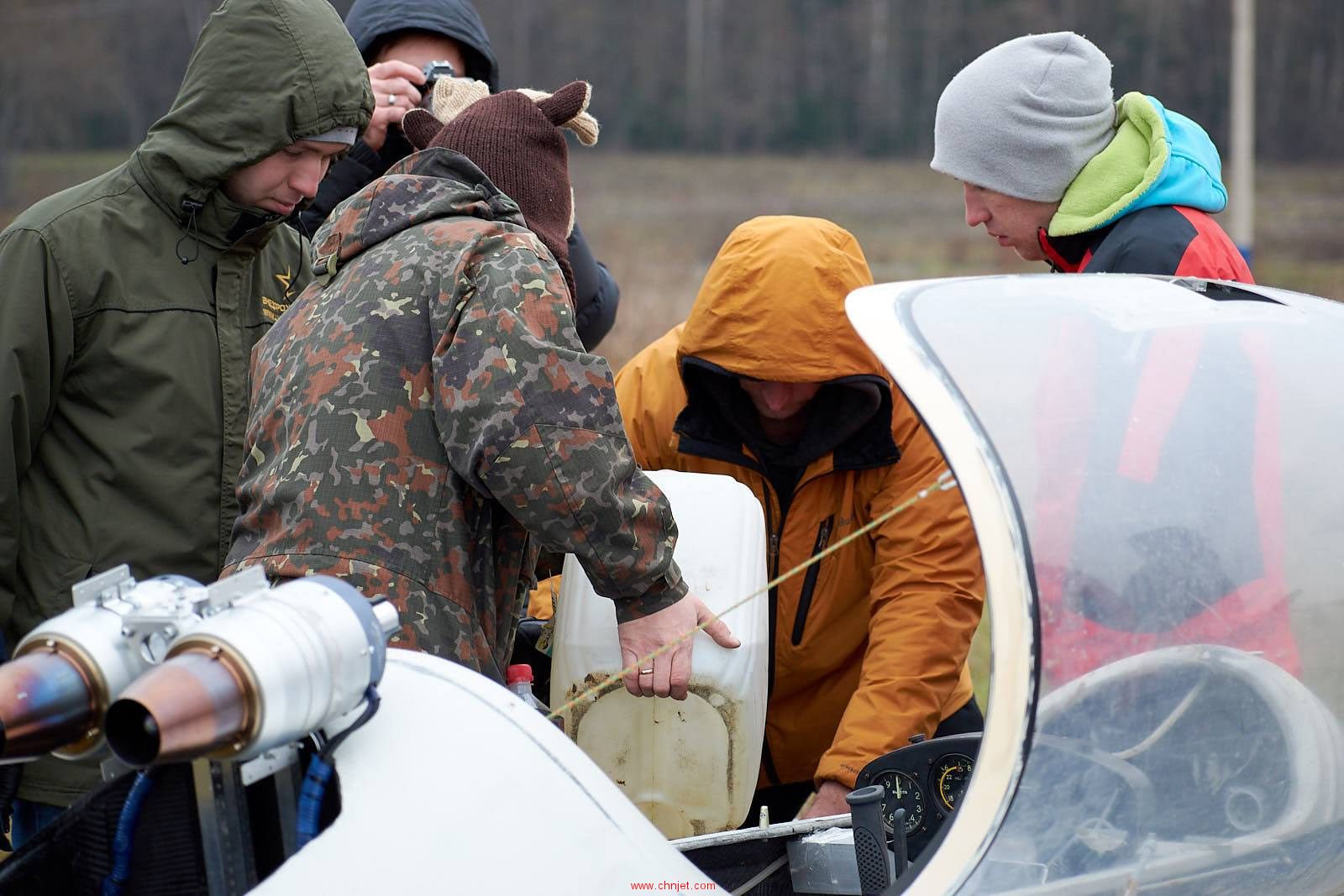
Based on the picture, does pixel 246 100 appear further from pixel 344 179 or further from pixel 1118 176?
pixel 1118 176

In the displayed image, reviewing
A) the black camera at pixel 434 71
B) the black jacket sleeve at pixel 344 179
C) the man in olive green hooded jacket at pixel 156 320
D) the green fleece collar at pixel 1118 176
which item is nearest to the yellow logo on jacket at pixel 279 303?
the man in olive green hooded jacket at pixel 156 320

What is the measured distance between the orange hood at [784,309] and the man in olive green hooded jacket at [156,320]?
876 millimetres

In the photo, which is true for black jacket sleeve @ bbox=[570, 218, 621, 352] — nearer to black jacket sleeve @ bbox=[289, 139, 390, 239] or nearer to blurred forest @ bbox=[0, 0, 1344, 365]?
black jacket sleeve @ bbox=[289, 139, 390, 239]

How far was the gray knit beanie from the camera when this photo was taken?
290 centimetres

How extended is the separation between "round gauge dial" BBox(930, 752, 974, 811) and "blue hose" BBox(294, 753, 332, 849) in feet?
3.89

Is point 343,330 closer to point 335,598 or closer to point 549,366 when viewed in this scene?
point 549,366

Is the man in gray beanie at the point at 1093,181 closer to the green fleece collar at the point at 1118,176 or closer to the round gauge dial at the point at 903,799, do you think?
the green fleece collar at the point at 1118,176

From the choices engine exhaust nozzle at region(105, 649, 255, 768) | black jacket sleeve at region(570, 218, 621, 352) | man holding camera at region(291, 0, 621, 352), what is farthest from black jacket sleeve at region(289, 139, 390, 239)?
engine exhaust nozzle at region(105, 649, 255, 768)

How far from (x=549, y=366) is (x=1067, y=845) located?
1.02 m

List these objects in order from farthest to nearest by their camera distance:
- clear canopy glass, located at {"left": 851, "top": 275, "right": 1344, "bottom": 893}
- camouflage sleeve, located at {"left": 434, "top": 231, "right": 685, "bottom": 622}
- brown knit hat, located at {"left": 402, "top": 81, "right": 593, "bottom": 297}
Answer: brown knit hat, located at {"left": 402, "top": 81, "right": 593, "bottom": 297}
camouflage sleeve, located at {"left": 434, "top": 231, "right": 685, "bottom": 622}
clear canopy glass, located at {"left": 851, "top": 275, "right": 1344, "bottom": 893}

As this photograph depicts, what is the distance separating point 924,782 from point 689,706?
48 cm

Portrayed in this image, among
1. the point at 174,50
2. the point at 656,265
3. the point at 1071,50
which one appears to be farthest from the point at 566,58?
the point at 1071,50

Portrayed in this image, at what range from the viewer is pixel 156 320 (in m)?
2.74

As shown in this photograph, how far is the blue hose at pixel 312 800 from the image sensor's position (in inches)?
64.8
